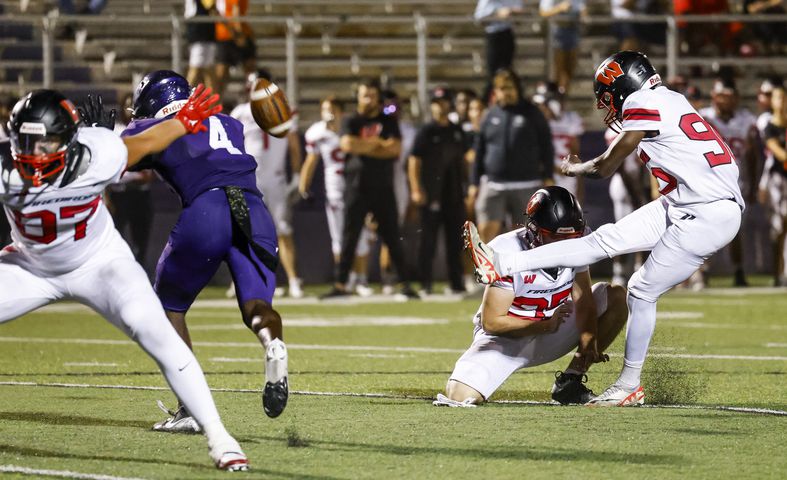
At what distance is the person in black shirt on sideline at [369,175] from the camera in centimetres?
1363

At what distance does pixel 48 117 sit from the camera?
521 cm

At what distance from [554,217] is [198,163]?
1.80 meters

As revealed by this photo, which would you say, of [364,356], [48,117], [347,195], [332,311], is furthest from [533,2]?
[48,117]

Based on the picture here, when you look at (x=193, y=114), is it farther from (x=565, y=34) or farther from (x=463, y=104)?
(x=565, y=34)

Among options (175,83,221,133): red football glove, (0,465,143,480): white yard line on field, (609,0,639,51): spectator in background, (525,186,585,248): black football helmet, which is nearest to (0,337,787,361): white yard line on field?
(525,186,585,248): black football helmet

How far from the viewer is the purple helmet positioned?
21.4 feet

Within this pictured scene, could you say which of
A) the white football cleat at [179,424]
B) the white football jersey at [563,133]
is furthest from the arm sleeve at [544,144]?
the white football cleat at [179,424]

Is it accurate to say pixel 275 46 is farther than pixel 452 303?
Yes

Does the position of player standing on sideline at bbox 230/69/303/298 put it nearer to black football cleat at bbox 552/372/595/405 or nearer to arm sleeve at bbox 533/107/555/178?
arm sleeve at bbox 533/107/555/178

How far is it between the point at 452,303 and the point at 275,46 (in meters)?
4.98

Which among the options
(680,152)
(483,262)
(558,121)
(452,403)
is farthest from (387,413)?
(558,121)

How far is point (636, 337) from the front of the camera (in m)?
6.99

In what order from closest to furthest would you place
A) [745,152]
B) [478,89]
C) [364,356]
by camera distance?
1. [364,356]
2. [745,152]
3. [478,89]

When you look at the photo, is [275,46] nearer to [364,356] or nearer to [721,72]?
[721,72]
